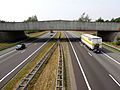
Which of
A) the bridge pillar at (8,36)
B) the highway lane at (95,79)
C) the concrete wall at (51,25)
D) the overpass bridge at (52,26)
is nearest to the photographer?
the highway lane at (95,79)

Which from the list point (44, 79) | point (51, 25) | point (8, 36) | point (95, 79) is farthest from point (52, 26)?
point (95, 79)

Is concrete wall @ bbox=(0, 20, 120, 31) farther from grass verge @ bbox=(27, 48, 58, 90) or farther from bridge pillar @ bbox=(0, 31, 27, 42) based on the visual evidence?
grass verge @ bbox=(27, 48, 58, 90)

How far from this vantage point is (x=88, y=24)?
67500 mm

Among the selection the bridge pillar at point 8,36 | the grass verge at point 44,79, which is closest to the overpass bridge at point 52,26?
the bridge pillar at point 8,36

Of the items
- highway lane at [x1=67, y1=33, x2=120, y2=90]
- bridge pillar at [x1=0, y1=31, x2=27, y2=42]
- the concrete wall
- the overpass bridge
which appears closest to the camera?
highway lane at [x1=67, y1=33, x2=120, y2=90]

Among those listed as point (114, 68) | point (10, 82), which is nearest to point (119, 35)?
point (114, 68)

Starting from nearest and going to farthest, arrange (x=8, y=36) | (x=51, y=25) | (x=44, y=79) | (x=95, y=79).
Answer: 1. (x=95, y=79)
2. (x=44, y=79)
3. (x=51, y=25)
4. (x=8, y=36)

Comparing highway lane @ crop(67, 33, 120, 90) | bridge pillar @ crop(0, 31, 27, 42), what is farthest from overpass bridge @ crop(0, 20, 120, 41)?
highway lane @ crop(67, 33, 120, 90)

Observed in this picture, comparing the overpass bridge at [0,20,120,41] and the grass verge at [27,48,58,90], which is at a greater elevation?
the overpass bridge at [0,20,120,41]

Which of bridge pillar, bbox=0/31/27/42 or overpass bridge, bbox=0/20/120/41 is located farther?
overpass bridge, bbox=0/20/120/41

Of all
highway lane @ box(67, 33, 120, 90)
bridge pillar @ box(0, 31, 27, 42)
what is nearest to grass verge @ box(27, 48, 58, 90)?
highway lane @ box(67, 33, 120, 90)

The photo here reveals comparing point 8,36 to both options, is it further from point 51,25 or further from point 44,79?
point 44,79

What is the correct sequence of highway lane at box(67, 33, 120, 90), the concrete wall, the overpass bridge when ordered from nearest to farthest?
highway lane at box(67, 33, 120, 90) → the overpass bridge → the concrete wall

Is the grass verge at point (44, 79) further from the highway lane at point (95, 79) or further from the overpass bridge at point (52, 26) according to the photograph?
the overpass bridge at point (52, 26)
